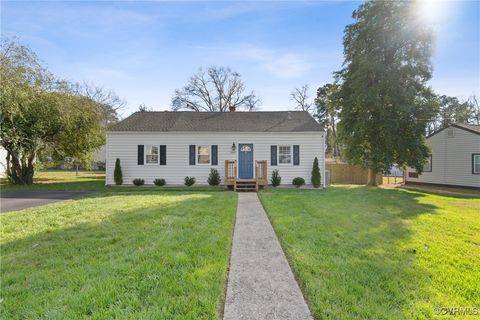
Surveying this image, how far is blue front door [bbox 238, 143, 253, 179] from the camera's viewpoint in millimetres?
15667

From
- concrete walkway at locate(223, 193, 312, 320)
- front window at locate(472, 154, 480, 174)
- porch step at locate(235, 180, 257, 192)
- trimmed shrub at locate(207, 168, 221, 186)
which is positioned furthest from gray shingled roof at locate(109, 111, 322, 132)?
concrete walkway at locate(223, 193, 312, 320)

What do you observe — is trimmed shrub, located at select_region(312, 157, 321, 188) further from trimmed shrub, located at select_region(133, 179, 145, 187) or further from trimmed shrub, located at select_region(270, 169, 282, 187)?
trimmed shrub, located at select_region(133, 179, 145, 187)

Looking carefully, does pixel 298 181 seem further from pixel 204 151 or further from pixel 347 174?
pixel 347 174

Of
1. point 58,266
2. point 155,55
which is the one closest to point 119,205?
point 58,266

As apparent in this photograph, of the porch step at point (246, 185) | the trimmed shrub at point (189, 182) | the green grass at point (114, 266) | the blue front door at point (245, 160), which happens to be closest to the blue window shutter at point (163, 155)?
the trimmed shrub at point (189, 182)

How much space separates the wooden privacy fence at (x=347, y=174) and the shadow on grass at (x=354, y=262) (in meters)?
14.2

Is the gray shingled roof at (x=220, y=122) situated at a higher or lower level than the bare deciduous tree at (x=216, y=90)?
lower

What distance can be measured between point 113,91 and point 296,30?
3393cm

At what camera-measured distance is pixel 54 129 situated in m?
15.7

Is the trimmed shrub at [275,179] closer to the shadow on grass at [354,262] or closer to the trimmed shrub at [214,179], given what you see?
the trimmed shrub at [214,179]

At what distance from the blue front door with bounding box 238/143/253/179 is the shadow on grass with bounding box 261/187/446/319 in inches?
324

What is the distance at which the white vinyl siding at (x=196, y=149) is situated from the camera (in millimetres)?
15773

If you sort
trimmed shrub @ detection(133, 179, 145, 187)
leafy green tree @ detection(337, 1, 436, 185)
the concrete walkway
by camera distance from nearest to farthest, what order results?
the concrete walkway → leafy green tree @ detection(337, 1, 436, 185) → trimmed shrub @ detection(133, 179, 145, 187)

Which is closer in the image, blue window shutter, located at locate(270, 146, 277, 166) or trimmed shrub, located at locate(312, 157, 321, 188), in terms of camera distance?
trimmed shrub, located at locate(312, 157, 321, 188)
